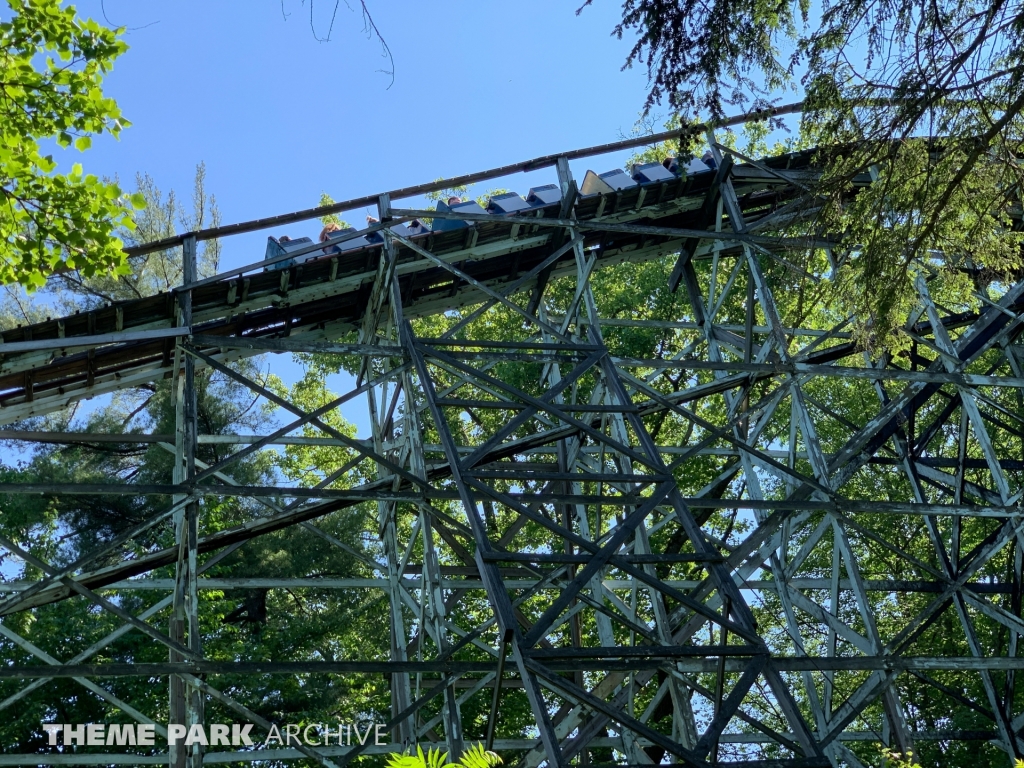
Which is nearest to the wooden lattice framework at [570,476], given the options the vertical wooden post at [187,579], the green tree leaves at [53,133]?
the vertical wooden post at [187,579]

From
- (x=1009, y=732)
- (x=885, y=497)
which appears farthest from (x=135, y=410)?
(x=1009, y=732)

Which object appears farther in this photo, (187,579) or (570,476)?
(187,579)

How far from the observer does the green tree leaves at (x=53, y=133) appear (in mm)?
6527

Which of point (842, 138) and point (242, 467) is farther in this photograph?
point (242, 467)

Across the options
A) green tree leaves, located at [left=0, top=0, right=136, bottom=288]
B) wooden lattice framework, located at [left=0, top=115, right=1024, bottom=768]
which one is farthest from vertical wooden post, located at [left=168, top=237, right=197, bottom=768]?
green tree leaves, located at [left=0, top=0, right=136, bottom=288]

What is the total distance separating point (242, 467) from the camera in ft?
50.8

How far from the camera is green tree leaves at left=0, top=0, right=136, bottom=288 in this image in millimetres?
6527

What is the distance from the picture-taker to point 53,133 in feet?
21.9

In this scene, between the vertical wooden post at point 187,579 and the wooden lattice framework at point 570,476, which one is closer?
the wooden lattice framework at point 570,476

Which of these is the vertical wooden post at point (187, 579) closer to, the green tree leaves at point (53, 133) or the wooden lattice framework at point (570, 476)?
the wooden lattice framework at point (570, 476)

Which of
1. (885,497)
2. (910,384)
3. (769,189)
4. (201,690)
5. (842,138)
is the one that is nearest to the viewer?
(842,138)

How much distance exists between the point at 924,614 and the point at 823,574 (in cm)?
837

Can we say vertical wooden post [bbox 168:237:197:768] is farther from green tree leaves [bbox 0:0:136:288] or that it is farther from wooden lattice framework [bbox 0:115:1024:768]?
green tree leaves [bbox 0:0:136:288]

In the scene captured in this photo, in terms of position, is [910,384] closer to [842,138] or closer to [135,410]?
[842,138]
